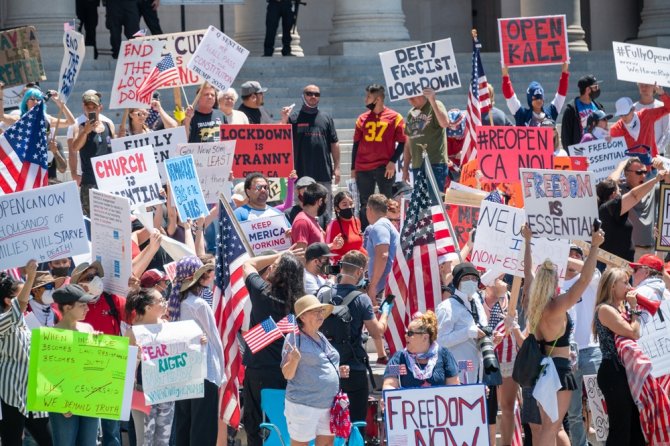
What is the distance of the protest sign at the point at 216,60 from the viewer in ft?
58.4

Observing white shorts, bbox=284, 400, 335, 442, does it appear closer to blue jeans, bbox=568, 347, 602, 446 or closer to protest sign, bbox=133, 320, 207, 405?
protest sign, bbox=133, 320, 207, 405

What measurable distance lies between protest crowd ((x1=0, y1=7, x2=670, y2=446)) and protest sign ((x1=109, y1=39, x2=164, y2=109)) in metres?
1.15

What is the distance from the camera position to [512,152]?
16719 mm

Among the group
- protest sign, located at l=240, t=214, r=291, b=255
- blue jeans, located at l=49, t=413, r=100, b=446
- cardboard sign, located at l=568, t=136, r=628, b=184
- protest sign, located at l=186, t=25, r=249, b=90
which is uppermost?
protest sign, located at l=186, t=25, r=249, b=90

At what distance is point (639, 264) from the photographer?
1394 centimetres

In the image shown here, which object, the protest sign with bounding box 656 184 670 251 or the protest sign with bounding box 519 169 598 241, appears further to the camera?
the protest sign with bounding box 656 184 670 251

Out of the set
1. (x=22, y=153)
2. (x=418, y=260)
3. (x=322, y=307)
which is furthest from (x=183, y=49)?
(x=322, y=307)

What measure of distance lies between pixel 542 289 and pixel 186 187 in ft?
12.4

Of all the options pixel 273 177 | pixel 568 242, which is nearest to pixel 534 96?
pixel 273 177

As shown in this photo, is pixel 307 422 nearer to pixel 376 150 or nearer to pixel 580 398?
pixel 580 398

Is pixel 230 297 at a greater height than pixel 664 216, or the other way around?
pixel 664 216

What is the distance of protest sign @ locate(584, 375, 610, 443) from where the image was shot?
13.8m

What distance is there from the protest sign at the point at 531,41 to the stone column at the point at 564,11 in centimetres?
691

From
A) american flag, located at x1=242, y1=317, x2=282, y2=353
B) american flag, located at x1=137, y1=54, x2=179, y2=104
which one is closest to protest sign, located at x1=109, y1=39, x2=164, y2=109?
american flag, located at x1=137, y1=54, x2=179, y2=104
